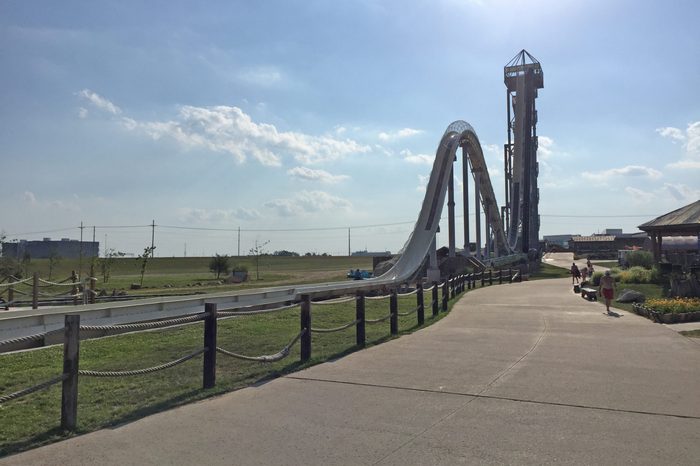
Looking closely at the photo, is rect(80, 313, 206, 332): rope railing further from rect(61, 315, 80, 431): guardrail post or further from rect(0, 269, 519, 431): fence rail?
rect(61, 315, 80, 431): guardrail post

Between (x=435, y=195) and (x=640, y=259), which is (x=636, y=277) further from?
(x=435, y=195)

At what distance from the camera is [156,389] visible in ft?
23.2

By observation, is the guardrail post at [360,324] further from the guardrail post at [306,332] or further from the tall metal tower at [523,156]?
the tall metal tower at [523,156]

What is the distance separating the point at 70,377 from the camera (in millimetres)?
5453

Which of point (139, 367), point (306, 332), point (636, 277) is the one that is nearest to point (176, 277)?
point (636, 277)

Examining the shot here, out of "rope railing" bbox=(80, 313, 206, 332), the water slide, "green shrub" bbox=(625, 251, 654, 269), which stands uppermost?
the water slide

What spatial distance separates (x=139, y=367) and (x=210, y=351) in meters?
2.27

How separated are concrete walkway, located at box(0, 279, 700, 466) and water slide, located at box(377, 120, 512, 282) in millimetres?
29883

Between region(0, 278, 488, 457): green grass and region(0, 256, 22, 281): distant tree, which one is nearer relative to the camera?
region(0, 278, 488, 457): green grass

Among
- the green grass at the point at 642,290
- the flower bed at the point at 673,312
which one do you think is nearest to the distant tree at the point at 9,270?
the green grass at the point at 642,290

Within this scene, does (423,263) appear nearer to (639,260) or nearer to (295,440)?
(639,260)

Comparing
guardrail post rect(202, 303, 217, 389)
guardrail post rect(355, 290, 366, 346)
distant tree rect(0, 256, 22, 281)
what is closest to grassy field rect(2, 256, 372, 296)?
distant tree rect(0, 256, 22, 281)

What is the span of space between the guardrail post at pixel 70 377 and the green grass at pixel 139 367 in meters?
0.13

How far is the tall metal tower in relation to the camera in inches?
2847
